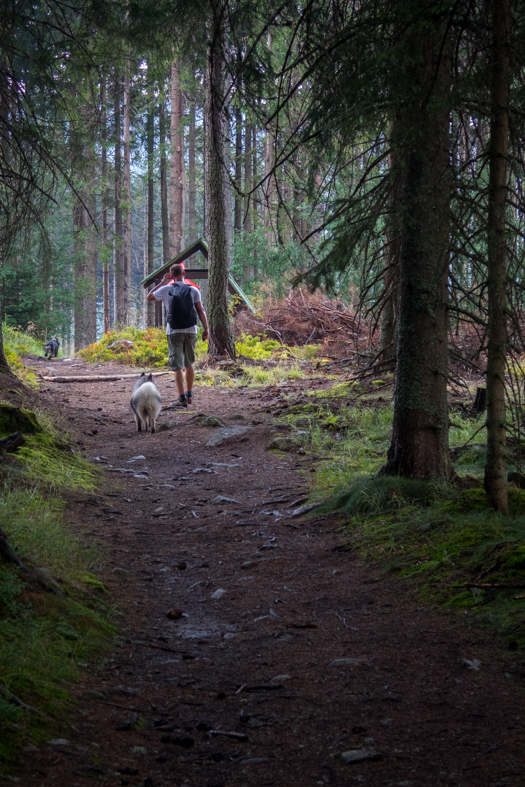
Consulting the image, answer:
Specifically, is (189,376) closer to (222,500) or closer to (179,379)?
(179,379)

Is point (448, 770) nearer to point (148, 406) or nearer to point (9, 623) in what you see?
Result: point (9, 623)

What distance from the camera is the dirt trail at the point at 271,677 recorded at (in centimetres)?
234

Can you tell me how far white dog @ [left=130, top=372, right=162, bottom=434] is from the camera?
10.4 metres

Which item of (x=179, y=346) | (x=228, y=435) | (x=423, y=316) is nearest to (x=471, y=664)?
(x=423, y=316)

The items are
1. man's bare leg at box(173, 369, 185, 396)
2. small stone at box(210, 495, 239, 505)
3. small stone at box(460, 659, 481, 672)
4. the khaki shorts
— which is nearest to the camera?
small stone at box(460, 659, 481, 672)

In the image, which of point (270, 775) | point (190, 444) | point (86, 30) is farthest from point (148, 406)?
point (270, 775)

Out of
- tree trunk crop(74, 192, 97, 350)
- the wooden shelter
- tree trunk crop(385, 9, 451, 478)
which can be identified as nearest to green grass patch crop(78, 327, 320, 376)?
the wooden shelter

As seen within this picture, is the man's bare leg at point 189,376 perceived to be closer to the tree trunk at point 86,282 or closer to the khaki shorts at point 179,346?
the khaki shorts at point 179,346

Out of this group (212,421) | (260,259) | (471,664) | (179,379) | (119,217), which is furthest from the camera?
(119,217)

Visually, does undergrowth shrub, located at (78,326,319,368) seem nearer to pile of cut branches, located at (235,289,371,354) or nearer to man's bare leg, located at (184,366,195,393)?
pile of cut branches, located at (235,289,371,354)

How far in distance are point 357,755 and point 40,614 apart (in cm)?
177

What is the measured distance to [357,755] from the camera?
2.42 meters

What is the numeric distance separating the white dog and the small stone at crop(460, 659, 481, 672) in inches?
309

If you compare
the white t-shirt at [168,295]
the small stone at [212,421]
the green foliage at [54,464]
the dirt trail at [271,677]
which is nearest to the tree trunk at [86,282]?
the white t-shirt at [168,295]
